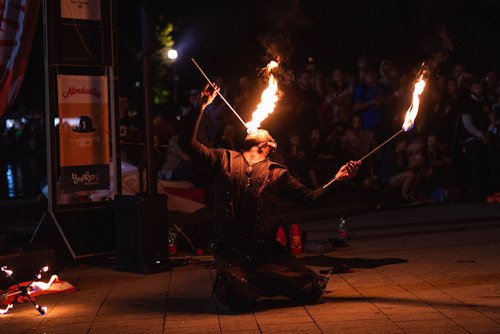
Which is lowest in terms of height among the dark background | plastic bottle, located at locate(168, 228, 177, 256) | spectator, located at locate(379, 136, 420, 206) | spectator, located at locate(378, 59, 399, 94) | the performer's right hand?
plastic bottle, located at locate(168, 228, 177, 256)

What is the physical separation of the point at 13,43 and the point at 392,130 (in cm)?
844

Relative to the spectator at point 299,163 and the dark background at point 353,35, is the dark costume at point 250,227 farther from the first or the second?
the dark background at point 353,35

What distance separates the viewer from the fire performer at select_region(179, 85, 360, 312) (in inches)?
262

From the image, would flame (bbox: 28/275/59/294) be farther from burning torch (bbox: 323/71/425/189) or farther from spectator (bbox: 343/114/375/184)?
spectator (bbox: 343/114/375/184)

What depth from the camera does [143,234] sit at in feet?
27.3

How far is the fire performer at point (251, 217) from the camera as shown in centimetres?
666

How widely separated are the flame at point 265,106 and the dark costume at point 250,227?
1.13 feet

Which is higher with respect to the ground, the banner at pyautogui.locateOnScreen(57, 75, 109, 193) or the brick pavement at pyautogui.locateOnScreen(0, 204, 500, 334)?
the banner at pyautogui.locateOnScreen(57, 75, 109, 193)

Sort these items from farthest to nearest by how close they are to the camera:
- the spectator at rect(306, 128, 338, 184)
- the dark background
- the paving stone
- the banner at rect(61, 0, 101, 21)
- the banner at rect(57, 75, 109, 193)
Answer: the dark background
the spectator at rect(306, 128, 338, 184)
the banner at rect(57, 75, 109, 193)
the banner at rect(61, 0, 101, 21)
the paving stone

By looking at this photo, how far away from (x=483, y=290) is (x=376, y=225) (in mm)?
4877

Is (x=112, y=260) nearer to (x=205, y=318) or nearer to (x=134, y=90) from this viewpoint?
(x=205, y=318)

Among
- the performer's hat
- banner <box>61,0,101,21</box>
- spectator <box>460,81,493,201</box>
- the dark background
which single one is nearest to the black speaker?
the performer's hat

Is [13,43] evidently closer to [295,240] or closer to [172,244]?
[172,244]

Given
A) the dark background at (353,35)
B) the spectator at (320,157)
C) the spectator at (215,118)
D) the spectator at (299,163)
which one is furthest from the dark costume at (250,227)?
the dark background at (353,35)
